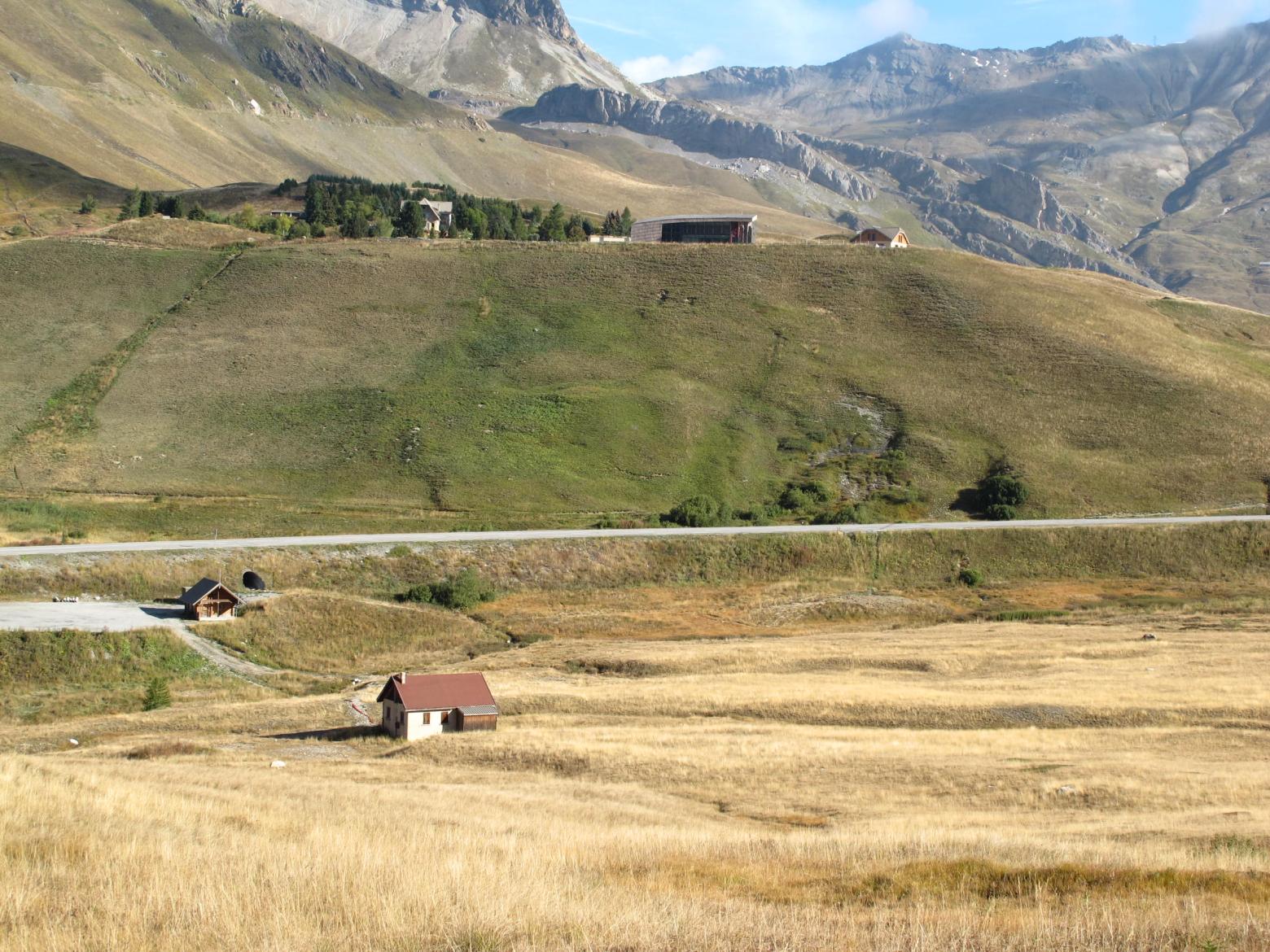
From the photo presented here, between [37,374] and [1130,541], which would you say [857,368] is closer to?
[1130,541]

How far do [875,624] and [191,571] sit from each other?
40157 mm

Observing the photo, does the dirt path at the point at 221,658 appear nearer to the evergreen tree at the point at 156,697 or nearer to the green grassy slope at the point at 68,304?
the evergreen tree at the point at 156,697

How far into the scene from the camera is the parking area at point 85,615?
56312 millimetres

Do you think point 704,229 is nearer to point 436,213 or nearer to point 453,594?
point 436,213

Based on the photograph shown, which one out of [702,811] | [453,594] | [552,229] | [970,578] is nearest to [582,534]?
[453,594]

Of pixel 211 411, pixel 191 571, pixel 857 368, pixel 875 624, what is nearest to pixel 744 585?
pixel 875 624

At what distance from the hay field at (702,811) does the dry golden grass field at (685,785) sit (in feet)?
0.37

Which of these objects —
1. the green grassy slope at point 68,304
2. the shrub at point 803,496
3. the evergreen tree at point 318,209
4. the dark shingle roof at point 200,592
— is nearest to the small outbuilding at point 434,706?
the dark shingle roof at point 200,592

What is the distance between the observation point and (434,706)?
43156mm

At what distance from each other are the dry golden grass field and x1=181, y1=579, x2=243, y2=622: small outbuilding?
4.11 ft

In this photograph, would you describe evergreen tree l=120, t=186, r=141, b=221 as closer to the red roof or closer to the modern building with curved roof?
the modern building with curved roof

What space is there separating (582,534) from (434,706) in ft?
119

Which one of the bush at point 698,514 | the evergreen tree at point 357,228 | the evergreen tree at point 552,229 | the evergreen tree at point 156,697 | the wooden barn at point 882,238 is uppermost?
the wooden barn at point 882,238

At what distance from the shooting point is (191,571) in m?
68.6
